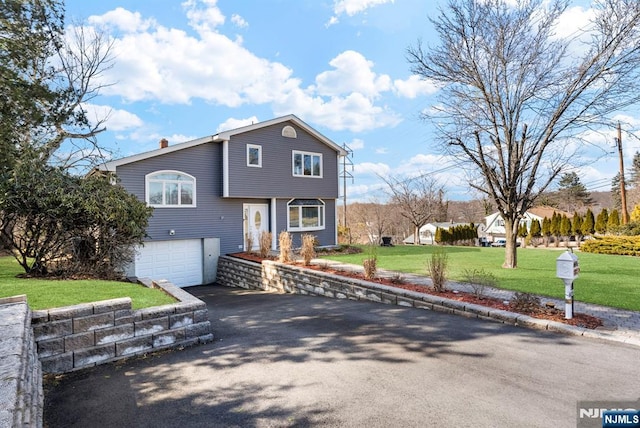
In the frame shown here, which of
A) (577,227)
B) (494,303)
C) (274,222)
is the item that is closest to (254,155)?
(274,222)

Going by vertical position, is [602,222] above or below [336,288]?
above

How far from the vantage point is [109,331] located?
4297 mm

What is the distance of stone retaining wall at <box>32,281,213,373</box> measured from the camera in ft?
12.8

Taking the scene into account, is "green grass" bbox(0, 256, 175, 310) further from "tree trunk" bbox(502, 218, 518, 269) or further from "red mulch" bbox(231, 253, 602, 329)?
"tree trunk" bbox(502, 218, 518, 269)

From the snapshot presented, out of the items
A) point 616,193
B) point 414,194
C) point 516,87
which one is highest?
point 516,87

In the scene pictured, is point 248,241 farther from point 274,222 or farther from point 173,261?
point 173,261

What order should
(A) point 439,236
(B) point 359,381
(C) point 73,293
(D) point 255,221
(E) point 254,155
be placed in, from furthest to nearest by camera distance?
(A) point 439,236, (D) point 255,221, (E) point 254,155, (C) point 73,293, (B) point 359,381

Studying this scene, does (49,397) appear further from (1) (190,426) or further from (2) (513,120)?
(2) (513,120)

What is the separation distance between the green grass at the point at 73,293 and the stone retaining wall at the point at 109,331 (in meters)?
0.41

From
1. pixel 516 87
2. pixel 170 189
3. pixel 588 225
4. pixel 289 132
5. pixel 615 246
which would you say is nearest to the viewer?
pixel 516 87

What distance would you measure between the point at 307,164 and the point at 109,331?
14.2 m

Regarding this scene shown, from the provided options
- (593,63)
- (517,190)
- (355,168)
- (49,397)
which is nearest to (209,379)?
(49,397)

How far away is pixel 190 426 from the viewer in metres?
2.87

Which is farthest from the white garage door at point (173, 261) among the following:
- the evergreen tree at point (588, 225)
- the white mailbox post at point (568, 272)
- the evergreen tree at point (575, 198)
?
the evergreen tree at point (575, 198)
